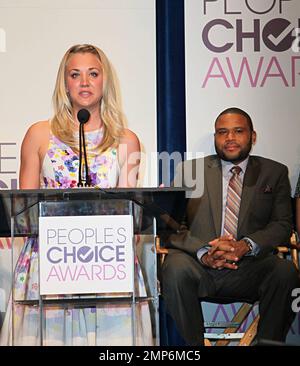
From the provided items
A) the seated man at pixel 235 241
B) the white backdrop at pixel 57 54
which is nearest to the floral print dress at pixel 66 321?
the seated man at pixel 235 241

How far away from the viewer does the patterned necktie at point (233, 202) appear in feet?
17.1

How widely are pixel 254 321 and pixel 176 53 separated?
175 cm

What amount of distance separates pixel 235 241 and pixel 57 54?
5.37 ft

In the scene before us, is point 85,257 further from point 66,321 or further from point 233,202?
point 233,202

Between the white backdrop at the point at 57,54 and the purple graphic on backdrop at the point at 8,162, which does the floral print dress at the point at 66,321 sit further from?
the white backdrop at the point at 57,54

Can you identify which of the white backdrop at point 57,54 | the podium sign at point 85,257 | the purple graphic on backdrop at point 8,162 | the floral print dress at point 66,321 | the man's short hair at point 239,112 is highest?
the white backdrop at point 57,54

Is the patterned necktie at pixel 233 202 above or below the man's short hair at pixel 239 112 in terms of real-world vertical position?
below

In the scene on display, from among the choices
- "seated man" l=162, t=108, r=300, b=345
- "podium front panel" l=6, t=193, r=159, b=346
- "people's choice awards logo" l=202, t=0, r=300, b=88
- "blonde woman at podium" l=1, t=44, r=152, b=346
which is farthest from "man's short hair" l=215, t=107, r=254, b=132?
"podium front panel" l=6, t=193, r=159, b=346

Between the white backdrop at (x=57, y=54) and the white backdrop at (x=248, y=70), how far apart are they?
0.27 meters

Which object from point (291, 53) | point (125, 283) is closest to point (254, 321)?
point (125, 283)

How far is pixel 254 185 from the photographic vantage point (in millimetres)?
5285

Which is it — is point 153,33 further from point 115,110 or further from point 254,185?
point 254,185

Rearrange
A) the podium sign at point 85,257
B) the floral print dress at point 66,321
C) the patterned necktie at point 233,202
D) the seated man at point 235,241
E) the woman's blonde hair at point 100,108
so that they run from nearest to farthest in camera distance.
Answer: the podium sign at point 85,257 → the floral print dress at point 66,321 → the seated man at point 235,241 → the patterned necktie at point 233,202 → the woman's blonde hair at point 100,108
